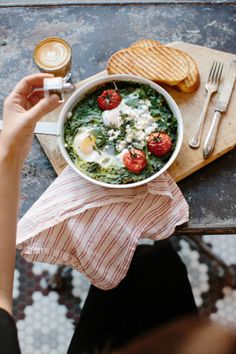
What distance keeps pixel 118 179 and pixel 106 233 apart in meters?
0.14

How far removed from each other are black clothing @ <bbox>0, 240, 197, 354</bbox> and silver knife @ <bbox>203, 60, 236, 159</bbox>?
371 mm

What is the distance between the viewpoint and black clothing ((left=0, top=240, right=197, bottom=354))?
1353mm

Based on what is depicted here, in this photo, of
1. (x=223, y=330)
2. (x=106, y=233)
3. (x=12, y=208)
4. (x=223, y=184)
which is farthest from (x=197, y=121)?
(x=223, y=330)

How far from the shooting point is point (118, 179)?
1.23 metres

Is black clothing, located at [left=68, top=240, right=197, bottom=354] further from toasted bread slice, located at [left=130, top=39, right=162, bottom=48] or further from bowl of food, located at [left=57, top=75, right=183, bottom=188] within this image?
toasted bread slice, located at [left=130, top=39, right=162, bottom=48]

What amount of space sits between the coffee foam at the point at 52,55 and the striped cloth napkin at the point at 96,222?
1.03ft

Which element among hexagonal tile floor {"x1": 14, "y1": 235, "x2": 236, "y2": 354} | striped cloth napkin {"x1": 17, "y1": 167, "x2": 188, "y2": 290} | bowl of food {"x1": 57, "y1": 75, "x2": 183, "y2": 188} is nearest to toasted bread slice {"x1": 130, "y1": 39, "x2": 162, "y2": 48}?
bowl of food {"x1": 57, "y1": 75, "x2": 183, "y2": 188}

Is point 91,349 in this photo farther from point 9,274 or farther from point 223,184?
point 223,184

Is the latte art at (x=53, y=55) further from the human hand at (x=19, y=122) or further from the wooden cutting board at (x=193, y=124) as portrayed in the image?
the human hand at (x=19, y=122)

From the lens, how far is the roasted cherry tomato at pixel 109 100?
1.30 metres

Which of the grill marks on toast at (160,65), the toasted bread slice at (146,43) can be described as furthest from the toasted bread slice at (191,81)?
the toasted bread slice at (146,43)

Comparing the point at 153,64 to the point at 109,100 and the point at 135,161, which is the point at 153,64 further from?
the point at 135,161

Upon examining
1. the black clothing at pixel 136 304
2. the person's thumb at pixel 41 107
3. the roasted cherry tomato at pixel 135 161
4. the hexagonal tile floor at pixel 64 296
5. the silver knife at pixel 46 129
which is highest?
the person's thumb at pixel 41 107

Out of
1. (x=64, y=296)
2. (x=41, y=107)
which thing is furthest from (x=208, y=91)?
(x=64, y=296)
